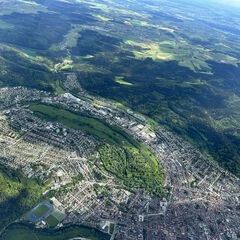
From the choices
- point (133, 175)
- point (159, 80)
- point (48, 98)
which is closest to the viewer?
point (133, 175)

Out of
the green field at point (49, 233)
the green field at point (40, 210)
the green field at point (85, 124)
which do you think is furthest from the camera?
the green field at point (85, 124)

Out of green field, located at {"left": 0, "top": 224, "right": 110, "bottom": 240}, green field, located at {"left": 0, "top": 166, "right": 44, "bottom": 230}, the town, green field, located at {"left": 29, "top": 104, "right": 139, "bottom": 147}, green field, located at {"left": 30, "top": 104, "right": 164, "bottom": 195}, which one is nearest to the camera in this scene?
green field, located at {"left": 0, "top": 224, "right": 110, "bottom": 240}

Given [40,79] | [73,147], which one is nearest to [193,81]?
[40,79]

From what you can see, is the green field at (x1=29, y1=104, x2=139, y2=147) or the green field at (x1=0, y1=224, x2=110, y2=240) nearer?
the green field at (x1=0, y1=224, x2=110, y2=240)

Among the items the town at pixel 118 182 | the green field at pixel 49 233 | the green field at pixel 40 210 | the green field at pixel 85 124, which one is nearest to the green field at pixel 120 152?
the green field at pixel 85 124

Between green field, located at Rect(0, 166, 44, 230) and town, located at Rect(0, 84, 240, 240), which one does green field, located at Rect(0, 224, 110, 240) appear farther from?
green field, located at Rect(0, 166, 44, 230)

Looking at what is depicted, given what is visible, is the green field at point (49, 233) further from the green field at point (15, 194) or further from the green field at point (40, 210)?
the green field at point (40, 210)

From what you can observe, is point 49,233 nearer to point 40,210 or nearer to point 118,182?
point 40,210

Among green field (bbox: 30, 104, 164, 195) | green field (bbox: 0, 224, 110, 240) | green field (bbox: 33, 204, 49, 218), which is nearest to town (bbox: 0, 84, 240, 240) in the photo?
green field (bbox: 0, 224, 110, 240)

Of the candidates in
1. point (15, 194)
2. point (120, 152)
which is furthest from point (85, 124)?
point (15, 194)

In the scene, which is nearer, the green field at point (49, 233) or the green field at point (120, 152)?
the green field at point (49, 233)

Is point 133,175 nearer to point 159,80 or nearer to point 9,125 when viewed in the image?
point 9,125
